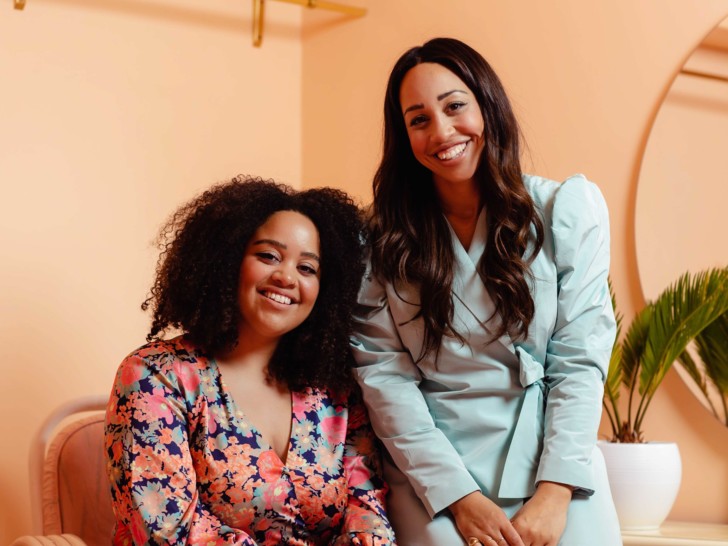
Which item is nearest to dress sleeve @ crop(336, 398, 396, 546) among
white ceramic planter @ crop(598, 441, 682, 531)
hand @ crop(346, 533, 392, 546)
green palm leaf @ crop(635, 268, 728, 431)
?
hand @ crop(346, 533, 392, 546)

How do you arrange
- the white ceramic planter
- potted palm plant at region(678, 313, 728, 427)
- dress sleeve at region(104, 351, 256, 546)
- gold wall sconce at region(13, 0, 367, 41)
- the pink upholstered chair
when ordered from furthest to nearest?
gold wall sconce at region(13, 0, 367, 41) < potted palm plant at region(678, 313, 728, 427) < the white ceramic planter < the pink upholstered chair < dress sleeve at region(104, 351, 256, 546)

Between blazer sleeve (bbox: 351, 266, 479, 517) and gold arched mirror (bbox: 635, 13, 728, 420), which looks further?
gold arched mirror (bbox: 635, 13, 728, 420)

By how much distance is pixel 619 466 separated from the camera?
7.79 ft

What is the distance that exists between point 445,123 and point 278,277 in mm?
428

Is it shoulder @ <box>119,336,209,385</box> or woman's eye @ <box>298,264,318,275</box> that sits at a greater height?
woman's eye @ <box>298,264,318,275</box>

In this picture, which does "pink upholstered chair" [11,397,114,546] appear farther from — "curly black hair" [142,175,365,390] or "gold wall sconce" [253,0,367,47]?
"gold wall sconce" [253,0,367,47]

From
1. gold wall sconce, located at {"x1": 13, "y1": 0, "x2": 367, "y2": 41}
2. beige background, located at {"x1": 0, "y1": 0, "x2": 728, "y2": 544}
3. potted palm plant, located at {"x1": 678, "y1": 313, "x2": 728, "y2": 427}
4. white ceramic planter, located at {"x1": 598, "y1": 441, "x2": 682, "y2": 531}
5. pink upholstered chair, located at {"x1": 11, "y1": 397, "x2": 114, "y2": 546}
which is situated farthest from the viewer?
gold wall sconce, located at {"x1": 13, "y1": 0, "x2": 367, "y2": 41}

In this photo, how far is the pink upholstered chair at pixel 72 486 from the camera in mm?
2143

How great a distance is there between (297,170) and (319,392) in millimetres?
1675

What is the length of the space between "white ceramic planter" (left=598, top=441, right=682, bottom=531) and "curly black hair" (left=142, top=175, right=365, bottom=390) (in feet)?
2.68

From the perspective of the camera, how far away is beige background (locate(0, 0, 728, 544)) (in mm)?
2668

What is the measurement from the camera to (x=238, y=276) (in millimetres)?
1819

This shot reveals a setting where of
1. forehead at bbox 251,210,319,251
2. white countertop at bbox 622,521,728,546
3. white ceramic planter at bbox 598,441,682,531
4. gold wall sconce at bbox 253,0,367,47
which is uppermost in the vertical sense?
gold wall sconce at bbox 253,0,367,47

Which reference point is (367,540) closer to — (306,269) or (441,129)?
(306,269)
